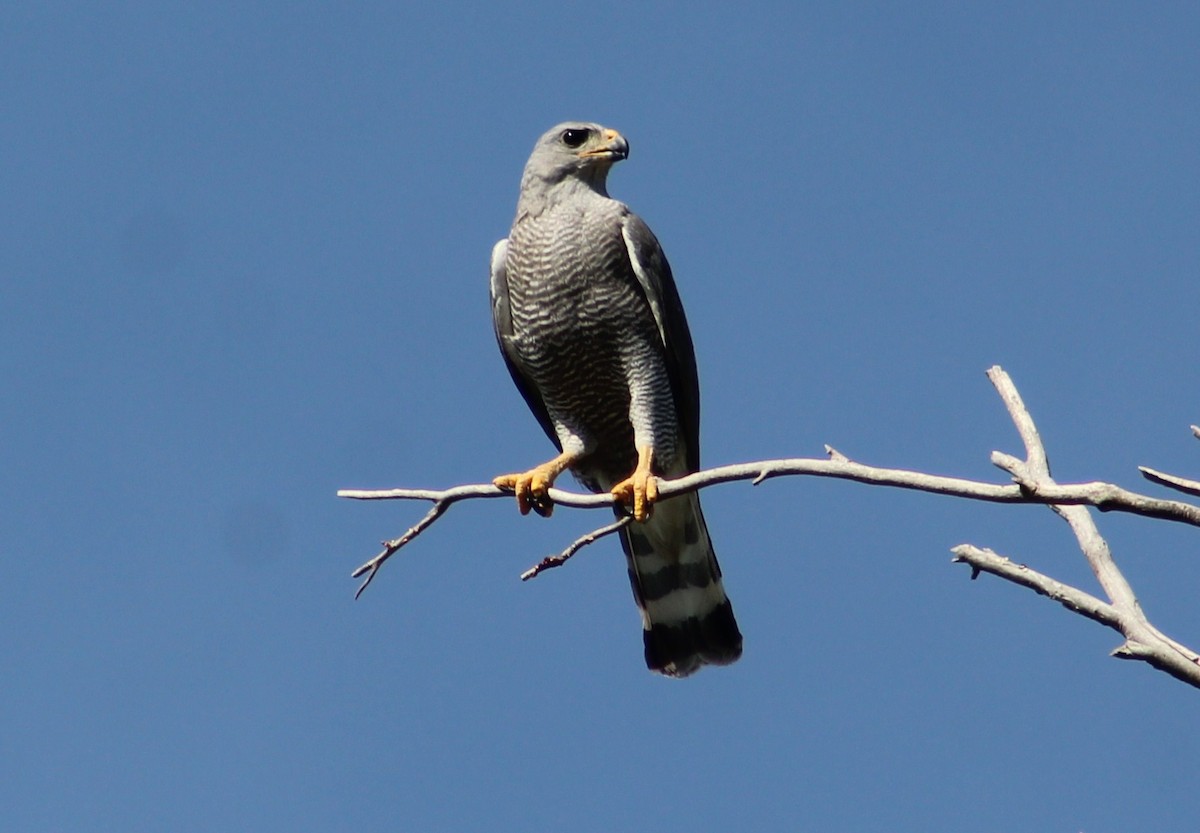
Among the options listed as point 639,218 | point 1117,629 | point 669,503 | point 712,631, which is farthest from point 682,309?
point 1117,629

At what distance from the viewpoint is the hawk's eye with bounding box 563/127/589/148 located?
26.0 feet

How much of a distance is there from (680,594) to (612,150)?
2303 millimetres

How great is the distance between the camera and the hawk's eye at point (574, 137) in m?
7.93

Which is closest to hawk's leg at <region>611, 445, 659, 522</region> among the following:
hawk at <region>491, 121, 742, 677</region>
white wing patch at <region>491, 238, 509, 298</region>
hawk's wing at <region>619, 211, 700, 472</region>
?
hawk at <region>491, 121, 742, 677</region>

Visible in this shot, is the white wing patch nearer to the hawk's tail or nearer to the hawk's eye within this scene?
the hawk's eye

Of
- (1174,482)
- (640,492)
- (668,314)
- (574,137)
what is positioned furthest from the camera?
(574,137)

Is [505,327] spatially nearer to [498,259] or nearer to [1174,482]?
[498,259]

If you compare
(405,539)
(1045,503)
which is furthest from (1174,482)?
(405,539)

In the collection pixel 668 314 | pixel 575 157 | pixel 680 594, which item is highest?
pixel 575 157

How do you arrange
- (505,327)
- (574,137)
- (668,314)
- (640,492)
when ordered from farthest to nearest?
(574,137)
(505,327)
(668,314)
(640,492)

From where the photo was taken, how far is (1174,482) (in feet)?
12.9

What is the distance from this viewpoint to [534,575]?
528 centimetres

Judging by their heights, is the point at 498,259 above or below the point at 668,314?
above

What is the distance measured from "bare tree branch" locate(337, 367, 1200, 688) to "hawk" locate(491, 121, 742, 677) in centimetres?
215
